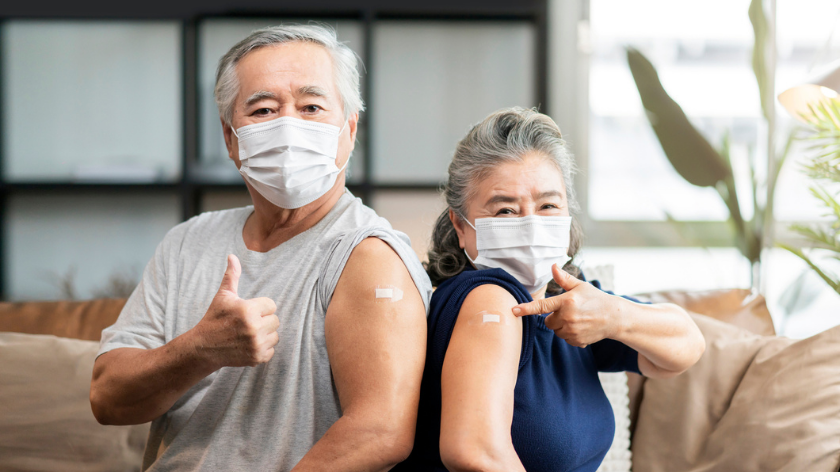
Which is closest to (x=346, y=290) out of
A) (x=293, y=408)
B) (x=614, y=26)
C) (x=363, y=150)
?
(x=293, y=408)

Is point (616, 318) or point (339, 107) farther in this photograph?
point (339, 107)

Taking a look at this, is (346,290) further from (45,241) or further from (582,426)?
(45,241)

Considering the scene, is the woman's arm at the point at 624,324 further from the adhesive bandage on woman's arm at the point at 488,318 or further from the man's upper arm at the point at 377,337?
the man's upper arm at the point at 377,337

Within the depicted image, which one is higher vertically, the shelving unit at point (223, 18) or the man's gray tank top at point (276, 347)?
the shelving unit at point (223, 18)

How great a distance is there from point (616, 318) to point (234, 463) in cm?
70

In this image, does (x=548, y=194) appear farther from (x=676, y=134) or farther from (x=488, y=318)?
(x=676, y=134)

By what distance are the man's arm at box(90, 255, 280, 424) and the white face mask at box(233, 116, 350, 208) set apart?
0.22 m

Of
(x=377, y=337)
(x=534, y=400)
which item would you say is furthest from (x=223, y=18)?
(x=534, y=400)

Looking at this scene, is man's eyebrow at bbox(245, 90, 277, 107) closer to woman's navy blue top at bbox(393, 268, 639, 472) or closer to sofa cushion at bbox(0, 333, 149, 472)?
woman's navy blue top at bbox(393, 268, 639, 472)

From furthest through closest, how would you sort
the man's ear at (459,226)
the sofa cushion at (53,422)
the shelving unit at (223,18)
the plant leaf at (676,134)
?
the shelving unit at (223,18) < the plant leaf at (676,134) < the sofa cushion at (53,422) < the man's ear at (459,226)

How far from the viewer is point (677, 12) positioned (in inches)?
118

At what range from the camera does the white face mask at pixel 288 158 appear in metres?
1.15

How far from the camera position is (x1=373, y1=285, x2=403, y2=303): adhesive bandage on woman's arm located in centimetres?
99

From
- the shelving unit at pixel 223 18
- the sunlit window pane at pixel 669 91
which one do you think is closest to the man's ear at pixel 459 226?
the shelving unit at pixel 223 18
